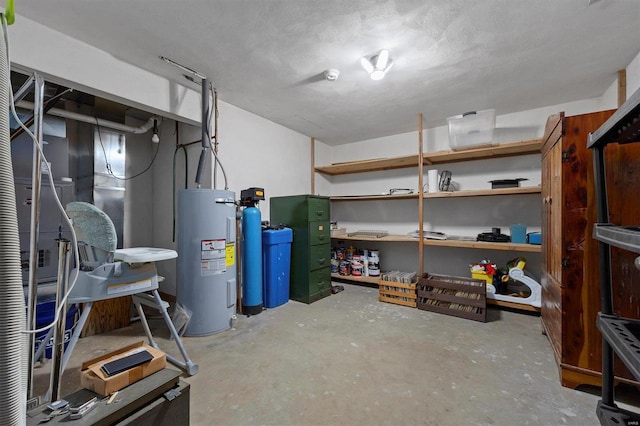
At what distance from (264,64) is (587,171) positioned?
229 centimetres

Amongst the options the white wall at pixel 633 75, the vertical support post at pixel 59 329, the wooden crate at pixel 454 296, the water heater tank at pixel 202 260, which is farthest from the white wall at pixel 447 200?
the vertical support post at pixel 59 329

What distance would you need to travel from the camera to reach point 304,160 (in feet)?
13.0

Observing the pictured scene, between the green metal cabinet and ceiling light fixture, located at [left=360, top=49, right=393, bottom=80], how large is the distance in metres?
1.42

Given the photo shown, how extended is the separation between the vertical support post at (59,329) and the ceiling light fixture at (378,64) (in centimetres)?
211

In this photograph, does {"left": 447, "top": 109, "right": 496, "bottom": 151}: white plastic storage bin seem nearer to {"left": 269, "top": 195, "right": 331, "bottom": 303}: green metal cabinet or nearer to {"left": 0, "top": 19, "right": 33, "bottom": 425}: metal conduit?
{"left": 269, "top": 195, "right": 331, "bottom": 303}: green metal cabinet

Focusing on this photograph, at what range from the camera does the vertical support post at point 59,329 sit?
98cm

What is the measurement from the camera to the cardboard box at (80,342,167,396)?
0.90 metres

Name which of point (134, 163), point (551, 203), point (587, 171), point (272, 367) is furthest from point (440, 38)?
point (134, 163)

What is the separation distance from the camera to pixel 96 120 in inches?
109

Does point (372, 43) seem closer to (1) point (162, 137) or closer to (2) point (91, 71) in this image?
(2) point (91, 71)

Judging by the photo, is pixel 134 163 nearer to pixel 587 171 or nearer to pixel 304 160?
pixel 304 160

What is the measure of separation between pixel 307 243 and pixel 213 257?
1095mm

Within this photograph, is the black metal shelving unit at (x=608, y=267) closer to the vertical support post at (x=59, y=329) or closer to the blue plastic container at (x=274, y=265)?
the vertical support post at (x=59, y=329)

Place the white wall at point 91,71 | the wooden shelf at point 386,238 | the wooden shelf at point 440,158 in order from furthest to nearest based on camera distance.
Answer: the wooden shelf at point 386,238 < the wooden shelf at point 440,158 < the white wall at point 91,71
